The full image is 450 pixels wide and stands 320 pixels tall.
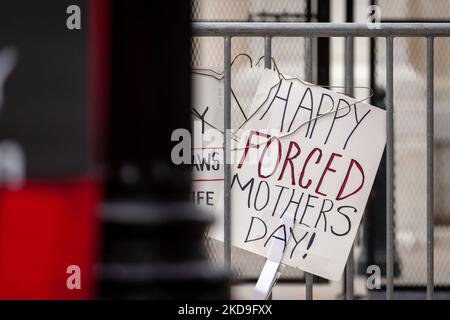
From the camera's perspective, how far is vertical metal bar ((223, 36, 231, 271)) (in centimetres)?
385

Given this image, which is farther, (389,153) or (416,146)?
(416,146)

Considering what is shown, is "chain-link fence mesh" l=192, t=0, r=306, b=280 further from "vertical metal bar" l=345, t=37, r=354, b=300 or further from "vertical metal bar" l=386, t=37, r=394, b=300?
"vertical metal bar" l=386, t=37, r=394, b=300

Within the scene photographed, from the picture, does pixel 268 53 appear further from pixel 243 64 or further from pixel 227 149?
pixel 227 149

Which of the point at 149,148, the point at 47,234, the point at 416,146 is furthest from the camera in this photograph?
the point at 416,146

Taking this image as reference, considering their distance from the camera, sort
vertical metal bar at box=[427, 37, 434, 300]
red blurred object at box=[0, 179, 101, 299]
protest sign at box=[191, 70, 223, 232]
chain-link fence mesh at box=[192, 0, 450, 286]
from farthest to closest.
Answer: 1. chain-link fence mesh at box=[192, 0, 450, 286]
2. vertical metal bar at box=[427, 37, 434, 300]
3. protest sign at box=[191, 70, 223, 232]
4. red blurred object at box=[0, 179, 101, 299]

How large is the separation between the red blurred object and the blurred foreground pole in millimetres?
92

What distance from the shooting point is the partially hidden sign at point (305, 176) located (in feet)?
12.6

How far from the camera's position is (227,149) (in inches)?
152

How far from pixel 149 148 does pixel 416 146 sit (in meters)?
4.97

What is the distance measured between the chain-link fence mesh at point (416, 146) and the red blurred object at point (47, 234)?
4158 millimetres

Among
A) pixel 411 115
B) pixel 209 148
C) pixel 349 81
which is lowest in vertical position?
pixel 209 148

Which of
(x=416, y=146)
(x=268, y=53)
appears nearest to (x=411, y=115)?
(x=416, y=146)

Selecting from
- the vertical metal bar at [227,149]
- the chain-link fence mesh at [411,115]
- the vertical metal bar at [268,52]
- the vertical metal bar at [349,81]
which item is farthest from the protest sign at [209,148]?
the chain-link fence mesh at [411,115]

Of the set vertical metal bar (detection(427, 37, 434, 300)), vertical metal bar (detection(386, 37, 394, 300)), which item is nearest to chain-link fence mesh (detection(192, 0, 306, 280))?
vertical metal bar (detection(386, 37, 394, 300))
